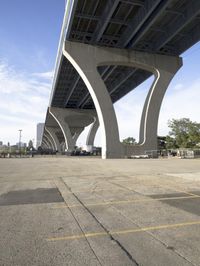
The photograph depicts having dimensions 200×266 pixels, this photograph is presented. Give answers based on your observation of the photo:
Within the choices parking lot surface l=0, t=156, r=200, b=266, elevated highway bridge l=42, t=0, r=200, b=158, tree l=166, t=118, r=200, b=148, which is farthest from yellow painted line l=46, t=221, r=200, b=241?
tree l=166, t=118, r=200, b=148

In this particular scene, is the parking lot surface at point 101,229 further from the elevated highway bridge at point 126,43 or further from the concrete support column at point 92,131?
the concrete support column at point 92,131

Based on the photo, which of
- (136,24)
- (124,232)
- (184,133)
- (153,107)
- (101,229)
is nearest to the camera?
(124,232)

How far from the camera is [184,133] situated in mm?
70375

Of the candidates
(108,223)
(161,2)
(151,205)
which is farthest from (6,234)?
(161,2)

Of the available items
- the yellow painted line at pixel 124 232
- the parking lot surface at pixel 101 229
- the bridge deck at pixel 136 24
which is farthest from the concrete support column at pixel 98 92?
the yellow painted line at pixel 124 232

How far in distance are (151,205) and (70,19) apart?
2790 centimetres

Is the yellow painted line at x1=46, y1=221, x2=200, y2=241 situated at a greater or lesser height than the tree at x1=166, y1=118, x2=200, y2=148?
lesser

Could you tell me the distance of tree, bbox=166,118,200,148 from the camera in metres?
66.9

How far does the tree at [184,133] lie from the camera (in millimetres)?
66938

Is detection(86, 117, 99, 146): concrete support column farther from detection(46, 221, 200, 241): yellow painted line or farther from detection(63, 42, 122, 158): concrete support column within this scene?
detection(46, 221, 200, 241): yellow painted line

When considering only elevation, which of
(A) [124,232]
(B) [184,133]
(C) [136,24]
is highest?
(C) [136,24]

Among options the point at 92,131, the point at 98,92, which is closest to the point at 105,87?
the point at 98,92

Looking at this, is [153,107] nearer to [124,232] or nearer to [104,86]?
[104,86]

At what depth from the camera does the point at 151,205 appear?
7469mm
